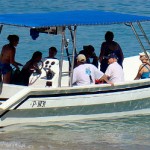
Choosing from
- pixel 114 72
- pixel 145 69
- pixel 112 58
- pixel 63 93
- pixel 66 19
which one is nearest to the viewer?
pixel 63 93

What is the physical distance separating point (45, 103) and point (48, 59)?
0.95m

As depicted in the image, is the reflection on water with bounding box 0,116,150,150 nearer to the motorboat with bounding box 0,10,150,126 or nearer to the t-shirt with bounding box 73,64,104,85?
the motorboat with bounding box 0,10,150,126

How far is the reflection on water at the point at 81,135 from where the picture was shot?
12.5 metres

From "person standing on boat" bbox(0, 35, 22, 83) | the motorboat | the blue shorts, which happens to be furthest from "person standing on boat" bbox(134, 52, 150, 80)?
the blue shorts

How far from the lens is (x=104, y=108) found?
13.9 m

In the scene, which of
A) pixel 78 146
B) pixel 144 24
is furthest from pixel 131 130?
pixel 144 24

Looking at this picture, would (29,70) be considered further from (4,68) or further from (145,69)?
(145,69)

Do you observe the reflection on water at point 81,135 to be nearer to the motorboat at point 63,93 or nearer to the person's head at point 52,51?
the motorboat at point 63,93

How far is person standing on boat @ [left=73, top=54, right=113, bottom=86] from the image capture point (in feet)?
44.7

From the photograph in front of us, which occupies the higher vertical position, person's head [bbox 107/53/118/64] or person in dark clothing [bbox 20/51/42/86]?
person's head [bbox 107/53/118/64]

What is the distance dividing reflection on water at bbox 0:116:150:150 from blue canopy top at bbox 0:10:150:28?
1.77m

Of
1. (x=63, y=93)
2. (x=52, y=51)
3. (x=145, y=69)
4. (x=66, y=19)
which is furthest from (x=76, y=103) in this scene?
(x=145, y=69)

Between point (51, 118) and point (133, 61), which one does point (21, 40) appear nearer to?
point (133, 61)

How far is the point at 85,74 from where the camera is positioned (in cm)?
1362
